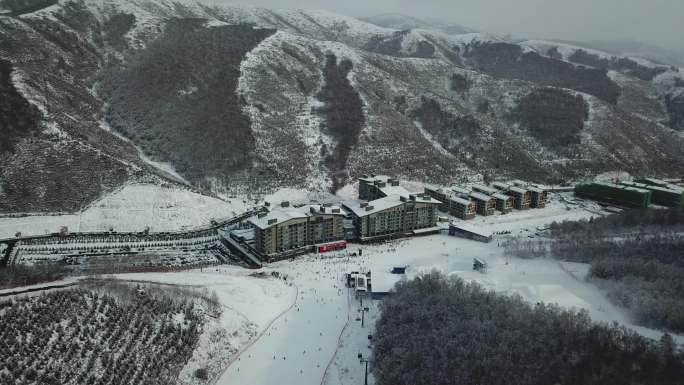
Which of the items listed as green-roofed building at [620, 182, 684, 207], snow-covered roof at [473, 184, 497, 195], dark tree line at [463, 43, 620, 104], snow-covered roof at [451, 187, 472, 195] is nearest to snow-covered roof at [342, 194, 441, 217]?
snow-covered roof at [451, 187, 472, 195]

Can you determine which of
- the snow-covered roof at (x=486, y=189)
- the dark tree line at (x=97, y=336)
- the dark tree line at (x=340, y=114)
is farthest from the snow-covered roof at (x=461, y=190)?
the dark tree line at (x=97, y=336)

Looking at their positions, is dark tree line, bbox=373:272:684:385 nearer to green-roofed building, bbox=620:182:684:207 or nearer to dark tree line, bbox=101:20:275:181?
dark tree line, bbox=101:20:275:181

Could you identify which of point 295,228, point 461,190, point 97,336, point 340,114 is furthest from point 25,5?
point 97,336

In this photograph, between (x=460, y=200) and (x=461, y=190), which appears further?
(x=461, y=190)

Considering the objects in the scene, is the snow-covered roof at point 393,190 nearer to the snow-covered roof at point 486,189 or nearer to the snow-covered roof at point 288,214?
the snow-covered roof at point 288,214

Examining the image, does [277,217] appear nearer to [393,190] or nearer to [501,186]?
[393,190]

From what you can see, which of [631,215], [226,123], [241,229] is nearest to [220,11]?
[226,123]
